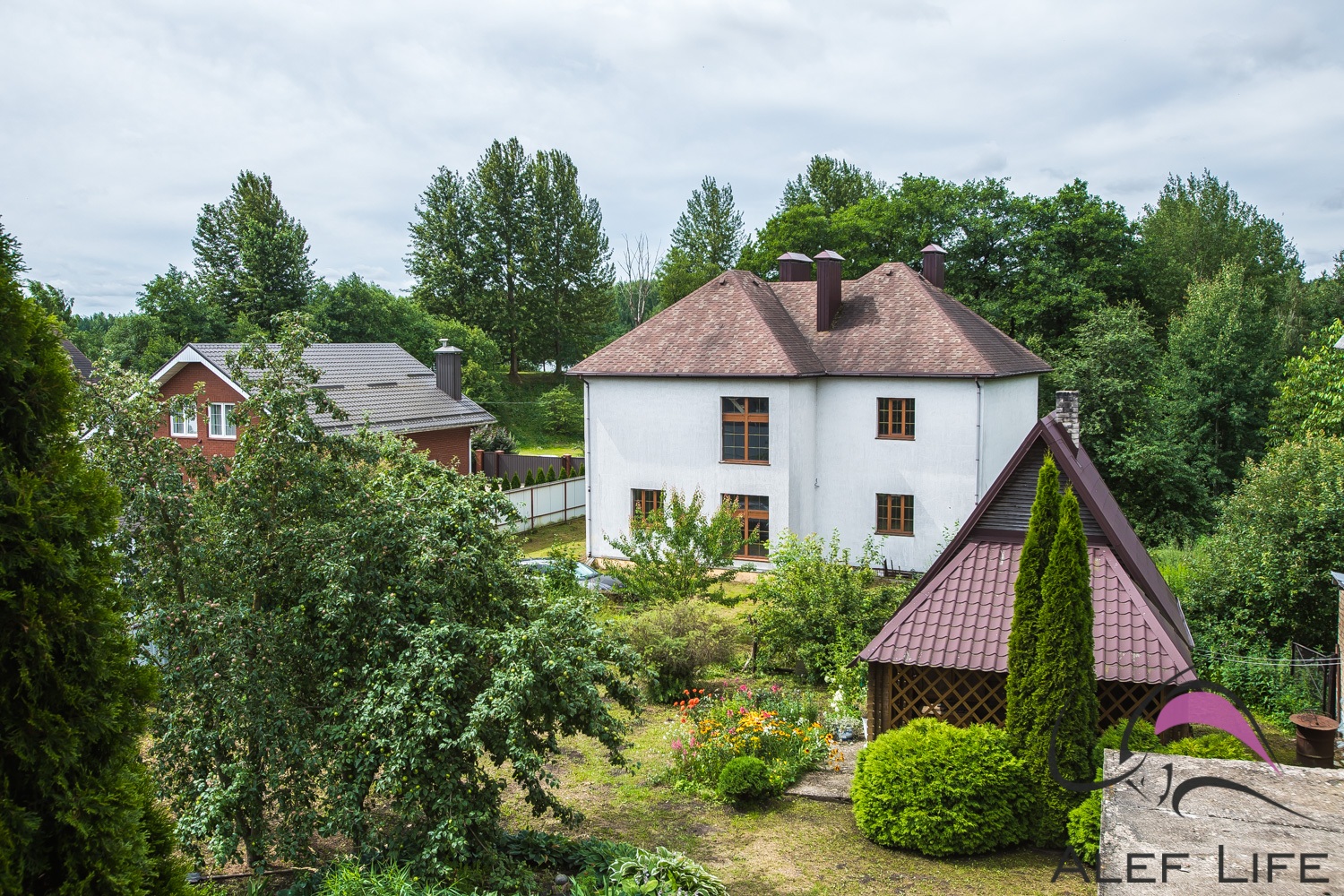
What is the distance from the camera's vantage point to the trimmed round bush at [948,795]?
10914 millimetres

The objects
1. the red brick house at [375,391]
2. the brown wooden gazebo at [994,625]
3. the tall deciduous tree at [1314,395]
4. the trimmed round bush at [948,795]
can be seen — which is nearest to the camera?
the trimmed round bush at [948,795]

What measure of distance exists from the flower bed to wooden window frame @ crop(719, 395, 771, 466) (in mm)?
12133

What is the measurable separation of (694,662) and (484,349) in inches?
1717

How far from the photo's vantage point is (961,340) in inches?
1029

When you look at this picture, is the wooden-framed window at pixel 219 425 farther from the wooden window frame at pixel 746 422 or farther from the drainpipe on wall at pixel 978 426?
the drainpipe on wall at pixel 978 426

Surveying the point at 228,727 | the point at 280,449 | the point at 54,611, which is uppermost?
the point at 280,449

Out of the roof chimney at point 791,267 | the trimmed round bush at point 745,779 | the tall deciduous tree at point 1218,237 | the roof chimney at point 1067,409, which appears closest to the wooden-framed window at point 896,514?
the roof chimney at point 791,267

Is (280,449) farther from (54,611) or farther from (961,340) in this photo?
(961,340)

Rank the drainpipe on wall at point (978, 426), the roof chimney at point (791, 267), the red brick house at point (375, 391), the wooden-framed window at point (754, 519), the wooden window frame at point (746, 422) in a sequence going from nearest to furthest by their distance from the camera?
1. the drainpipe on wall at point (978, 426)
2. the wooden window frame at point (746, 422)
3. the wooden-framed window at point (754, 519)
4. the red brick house at point (375, 391)
5. the roof chimney at point (791, 267)

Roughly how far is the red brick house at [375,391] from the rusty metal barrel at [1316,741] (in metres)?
23.9

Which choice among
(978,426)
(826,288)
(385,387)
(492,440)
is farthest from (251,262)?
(978,426)

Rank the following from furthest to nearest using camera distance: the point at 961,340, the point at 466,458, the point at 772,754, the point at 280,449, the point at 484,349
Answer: the point at 484,349, the point at 466,458, the point at 961,340, the point at 772,754, the point at 280,449

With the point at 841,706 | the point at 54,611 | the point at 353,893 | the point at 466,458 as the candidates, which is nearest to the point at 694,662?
the point at 841,706

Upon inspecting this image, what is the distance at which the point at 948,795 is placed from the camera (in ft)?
36.2
